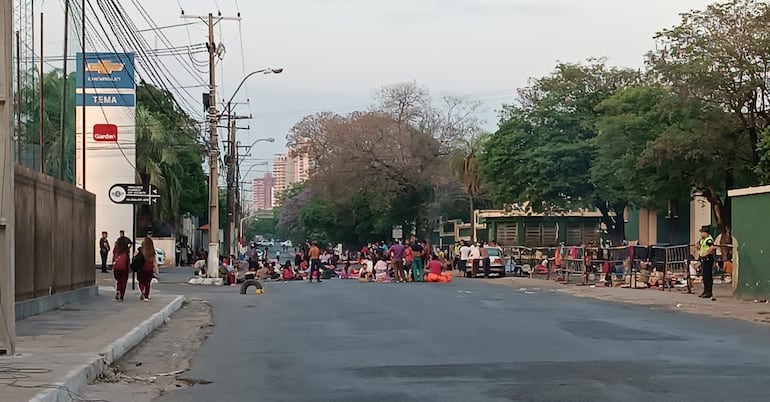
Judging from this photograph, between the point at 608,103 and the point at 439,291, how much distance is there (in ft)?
47.6

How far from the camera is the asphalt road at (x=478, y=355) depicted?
1041cm

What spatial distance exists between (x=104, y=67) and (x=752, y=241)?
3174 cm

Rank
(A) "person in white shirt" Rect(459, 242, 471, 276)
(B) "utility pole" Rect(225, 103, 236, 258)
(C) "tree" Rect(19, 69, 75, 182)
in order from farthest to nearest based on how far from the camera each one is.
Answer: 1. (B) "utility pole" Rect(225, 103, 236, 258)
2. (A) "person in white shirt" Rect(459, 242, 471, 276)
3. (C) "tree" Rect(19, 69, 75, 182)

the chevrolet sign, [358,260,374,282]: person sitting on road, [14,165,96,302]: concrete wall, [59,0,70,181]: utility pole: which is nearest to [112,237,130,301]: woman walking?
[14,165,96,302]: concrete wall

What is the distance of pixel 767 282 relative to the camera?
80.5ft

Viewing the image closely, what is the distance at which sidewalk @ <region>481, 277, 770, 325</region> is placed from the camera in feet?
70.1

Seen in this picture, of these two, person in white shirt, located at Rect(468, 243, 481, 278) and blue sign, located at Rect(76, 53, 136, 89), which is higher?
blue sign, located at Rect(76, 53, 136, 89)

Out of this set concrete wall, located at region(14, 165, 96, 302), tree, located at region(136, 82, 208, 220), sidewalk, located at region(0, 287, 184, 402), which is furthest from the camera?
tree, located at region(136, 82, 208, 220)

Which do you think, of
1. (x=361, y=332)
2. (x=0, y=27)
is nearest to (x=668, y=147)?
(x=361, y=332)

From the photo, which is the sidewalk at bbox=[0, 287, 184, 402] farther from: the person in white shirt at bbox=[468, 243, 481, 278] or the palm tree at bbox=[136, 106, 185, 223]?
the palm tree at bbox=[136, 106, 185, 223]

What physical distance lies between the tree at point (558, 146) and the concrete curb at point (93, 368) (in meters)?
32.4

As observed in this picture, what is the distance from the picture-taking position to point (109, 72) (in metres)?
48.3

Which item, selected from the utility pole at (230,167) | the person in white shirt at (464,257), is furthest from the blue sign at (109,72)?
the person in white shirt at (464,257)

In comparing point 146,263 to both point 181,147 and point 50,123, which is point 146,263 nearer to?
point 50,123
